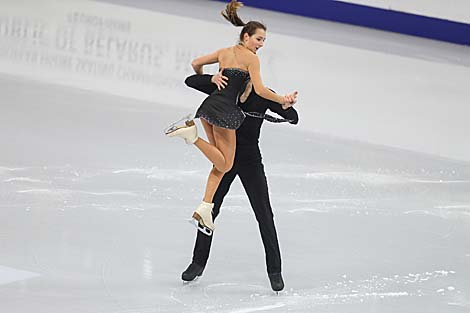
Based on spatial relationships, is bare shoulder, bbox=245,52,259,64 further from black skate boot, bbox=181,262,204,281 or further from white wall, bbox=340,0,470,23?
white wall, bbox=340,0,470,23

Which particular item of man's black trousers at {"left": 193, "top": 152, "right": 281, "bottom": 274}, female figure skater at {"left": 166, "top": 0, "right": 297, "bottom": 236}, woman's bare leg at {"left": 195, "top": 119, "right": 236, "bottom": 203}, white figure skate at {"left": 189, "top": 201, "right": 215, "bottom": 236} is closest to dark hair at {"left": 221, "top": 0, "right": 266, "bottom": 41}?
female figure skater at {"left": 166, "top": 0, "right": 297, "bottom": 236}

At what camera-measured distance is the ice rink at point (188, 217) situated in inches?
195

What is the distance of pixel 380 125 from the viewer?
888 centimetres

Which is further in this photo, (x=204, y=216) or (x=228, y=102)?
(x=204, y=216)

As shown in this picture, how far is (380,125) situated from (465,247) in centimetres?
290

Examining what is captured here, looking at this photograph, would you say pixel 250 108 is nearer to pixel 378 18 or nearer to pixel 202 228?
pixel 202 228

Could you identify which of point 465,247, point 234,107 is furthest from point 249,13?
point 234,107

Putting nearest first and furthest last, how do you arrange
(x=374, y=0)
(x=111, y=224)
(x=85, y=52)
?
(x=111, y=224)
(x=85, y=52)
(x=374, y=0)

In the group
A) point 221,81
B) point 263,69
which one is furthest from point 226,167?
point 263,69

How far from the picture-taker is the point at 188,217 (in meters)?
6.04

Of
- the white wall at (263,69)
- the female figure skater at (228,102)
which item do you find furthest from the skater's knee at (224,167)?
the white wall at (263,69)

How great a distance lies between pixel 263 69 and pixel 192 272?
5601 mm

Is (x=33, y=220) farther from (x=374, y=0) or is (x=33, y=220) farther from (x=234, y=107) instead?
(x=374, y=0)

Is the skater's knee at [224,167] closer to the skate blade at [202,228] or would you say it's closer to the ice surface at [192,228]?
the skate blade at [202,228]
